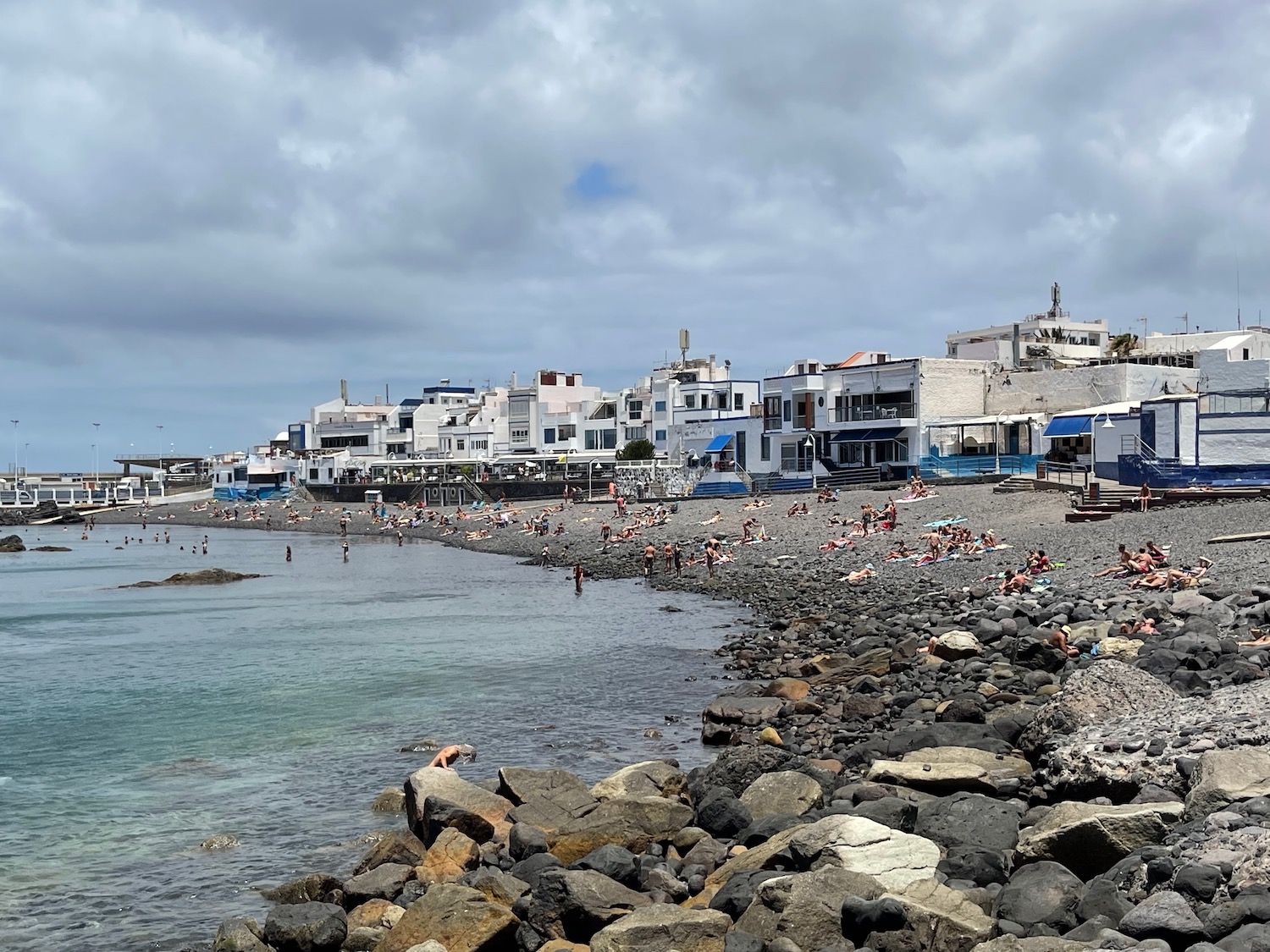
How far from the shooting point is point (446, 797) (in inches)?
471

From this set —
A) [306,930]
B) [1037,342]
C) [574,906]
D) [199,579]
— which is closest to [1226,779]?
[574,906]

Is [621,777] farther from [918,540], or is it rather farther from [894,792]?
[918,540]

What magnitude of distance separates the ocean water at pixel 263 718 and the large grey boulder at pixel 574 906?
3.42m

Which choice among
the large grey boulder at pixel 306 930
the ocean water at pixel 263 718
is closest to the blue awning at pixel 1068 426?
the ocean water at pixel 263 718

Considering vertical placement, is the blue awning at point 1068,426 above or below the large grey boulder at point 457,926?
above

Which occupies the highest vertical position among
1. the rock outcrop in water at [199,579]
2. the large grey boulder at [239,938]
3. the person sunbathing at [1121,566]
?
the person sunbathing at [1121,566]

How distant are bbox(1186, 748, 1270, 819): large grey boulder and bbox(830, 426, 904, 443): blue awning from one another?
49.6 metres

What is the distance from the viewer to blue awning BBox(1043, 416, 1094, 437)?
4825cm

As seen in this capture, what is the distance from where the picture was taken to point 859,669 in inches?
752

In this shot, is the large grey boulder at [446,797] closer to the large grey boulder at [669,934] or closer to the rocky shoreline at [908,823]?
the rocky shoreline at [908,823]

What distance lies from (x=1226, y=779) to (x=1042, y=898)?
2.00m

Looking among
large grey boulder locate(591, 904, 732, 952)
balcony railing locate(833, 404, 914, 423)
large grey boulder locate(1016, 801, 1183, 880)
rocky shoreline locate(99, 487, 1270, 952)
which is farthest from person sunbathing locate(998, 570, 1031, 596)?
balcony railing locate(833, 404, 914, 423)

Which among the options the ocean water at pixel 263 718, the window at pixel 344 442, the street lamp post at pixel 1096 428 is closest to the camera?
the ocean water at pixel 263 718

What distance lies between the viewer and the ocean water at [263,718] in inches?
473
